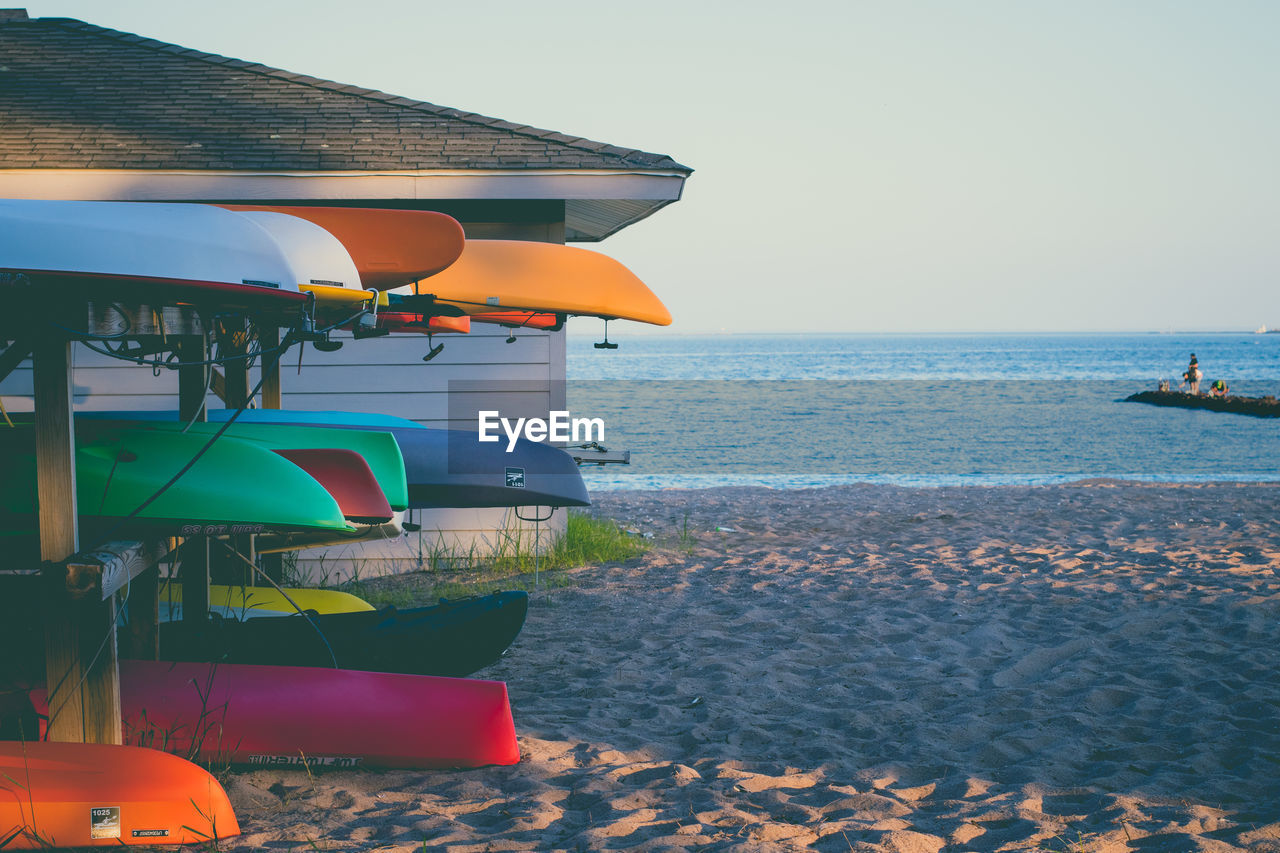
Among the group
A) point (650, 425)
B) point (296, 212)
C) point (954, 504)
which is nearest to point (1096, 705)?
point (296, 212)

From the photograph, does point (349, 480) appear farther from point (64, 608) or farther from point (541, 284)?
point (541, 284)

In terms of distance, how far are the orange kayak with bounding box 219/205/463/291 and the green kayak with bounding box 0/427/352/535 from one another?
3.82 ft

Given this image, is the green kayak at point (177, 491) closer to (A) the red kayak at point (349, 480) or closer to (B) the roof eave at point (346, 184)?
(A) the red kayak at point (349, 480)

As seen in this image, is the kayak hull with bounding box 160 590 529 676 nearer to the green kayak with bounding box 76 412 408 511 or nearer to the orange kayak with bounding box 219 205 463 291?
the green kayak with bounding box 76 412 408 511

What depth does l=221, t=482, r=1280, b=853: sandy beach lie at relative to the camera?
3.30m

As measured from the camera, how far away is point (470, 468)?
19.9 ft

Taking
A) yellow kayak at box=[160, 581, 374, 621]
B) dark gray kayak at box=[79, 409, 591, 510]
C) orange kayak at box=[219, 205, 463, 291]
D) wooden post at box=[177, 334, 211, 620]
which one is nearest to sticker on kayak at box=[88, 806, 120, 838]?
wooden post at box=[177, 334, 211, 620]

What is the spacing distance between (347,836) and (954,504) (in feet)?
32.0

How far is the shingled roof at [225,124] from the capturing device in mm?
6730

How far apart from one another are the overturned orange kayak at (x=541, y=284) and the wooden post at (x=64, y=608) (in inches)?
89.7

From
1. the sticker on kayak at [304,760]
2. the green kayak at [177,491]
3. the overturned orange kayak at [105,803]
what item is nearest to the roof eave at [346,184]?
the green kayak at [177,491]

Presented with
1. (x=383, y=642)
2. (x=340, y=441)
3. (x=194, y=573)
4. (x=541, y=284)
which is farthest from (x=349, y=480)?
(x=541, y=284)

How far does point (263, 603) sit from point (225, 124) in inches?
155

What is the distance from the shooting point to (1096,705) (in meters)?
4.53
